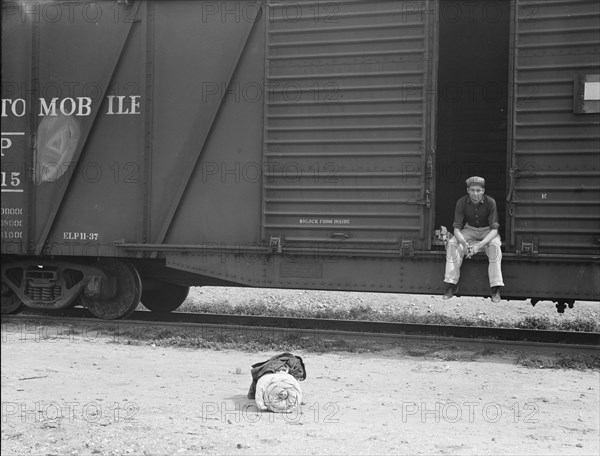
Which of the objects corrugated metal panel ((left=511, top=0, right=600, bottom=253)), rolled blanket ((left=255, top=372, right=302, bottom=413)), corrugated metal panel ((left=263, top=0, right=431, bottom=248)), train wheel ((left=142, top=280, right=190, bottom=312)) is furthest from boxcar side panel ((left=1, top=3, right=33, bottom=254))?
corrugated metal panel ((left=511, top=0, right=600, bottom=253))

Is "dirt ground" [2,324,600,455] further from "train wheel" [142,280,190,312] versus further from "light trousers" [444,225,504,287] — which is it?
"train wheel" [142,280,190,312]

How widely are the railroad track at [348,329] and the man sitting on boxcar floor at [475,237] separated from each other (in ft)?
2.79

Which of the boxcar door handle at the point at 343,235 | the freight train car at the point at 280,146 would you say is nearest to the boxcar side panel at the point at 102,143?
the freight train car at the point at 280,146

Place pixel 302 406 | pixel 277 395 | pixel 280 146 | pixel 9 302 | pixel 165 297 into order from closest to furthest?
pixel 277 395
pixel 302 406
pixel 280 146
pixel 9 302
pixel 165 297

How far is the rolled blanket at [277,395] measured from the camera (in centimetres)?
480

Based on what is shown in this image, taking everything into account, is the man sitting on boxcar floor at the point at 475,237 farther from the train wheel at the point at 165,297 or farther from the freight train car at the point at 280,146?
the train wheel at the point at 165,297

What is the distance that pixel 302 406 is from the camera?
5020 mm

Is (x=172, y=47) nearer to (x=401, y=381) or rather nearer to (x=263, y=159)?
(x=263, y=159)

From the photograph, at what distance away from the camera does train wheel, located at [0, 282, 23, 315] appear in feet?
30.1

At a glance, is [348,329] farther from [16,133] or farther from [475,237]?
[16,133]

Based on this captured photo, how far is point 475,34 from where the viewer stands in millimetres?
9492

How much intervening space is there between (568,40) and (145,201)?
5254 mm

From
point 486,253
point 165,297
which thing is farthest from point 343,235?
point 165,297

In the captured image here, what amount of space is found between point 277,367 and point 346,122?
356 cm
